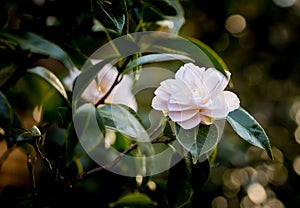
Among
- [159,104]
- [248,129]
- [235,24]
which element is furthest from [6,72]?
[235,24]

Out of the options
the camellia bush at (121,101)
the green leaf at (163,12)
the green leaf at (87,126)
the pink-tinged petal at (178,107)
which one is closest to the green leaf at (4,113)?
the camellia bush at (121,101)

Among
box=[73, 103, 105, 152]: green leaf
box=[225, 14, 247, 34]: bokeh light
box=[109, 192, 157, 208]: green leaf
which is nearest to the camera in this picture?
box=[73, 103, 105, 152]: green leaf

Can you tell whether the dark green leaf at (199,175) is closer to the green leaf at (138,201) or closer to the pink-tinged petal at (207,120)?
the pink-tinged petal at (207,120)

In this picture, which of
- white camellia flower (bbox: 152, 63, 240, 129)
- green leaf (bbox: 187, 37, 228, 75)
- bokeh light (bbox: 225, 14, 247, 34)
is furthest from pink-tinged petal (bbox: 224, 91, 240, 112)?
bokeh light (bbox: 225, 14, 247, 34)

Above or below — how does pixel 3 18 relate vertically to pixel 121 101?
above

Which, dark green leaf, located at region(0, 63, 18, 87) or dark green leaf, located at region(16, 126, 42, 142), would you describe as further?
dark green leaf, located at region(0, 63, 18, 87)

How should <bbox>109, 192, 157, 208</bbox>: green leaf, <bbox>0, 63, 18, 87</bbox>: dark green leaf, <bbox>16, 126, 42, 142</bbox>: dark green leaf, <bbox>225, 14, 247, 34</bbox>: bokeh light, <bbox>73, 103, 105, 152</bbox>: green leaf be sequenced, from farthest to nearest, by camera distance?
<bbox>225, 14, 247, 34</bbox>: bokeh light → <bbox>109, 192, 157, 208</bbox>: green leaf → <bbox>0, 63, 18, 87</bbox>: dark green leaf → <bbox>73, 103, 105, 152</bbox>: green leaf → <bbox>16, 126, 42, 142</bbox>: dark green leaf

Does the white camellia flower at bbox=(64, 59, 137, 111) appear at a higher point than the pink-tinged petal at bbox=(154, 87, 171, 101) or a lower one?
lower

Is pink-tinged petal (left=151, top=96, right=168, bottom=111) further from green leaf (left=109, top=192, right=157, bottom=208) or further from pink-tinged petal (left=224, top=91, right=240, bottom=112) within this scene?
green leaf (left=109, top=192, right=157, bottom=208)

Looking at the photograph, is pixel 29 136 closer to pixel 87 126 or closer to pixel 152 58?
pixel 87 126
